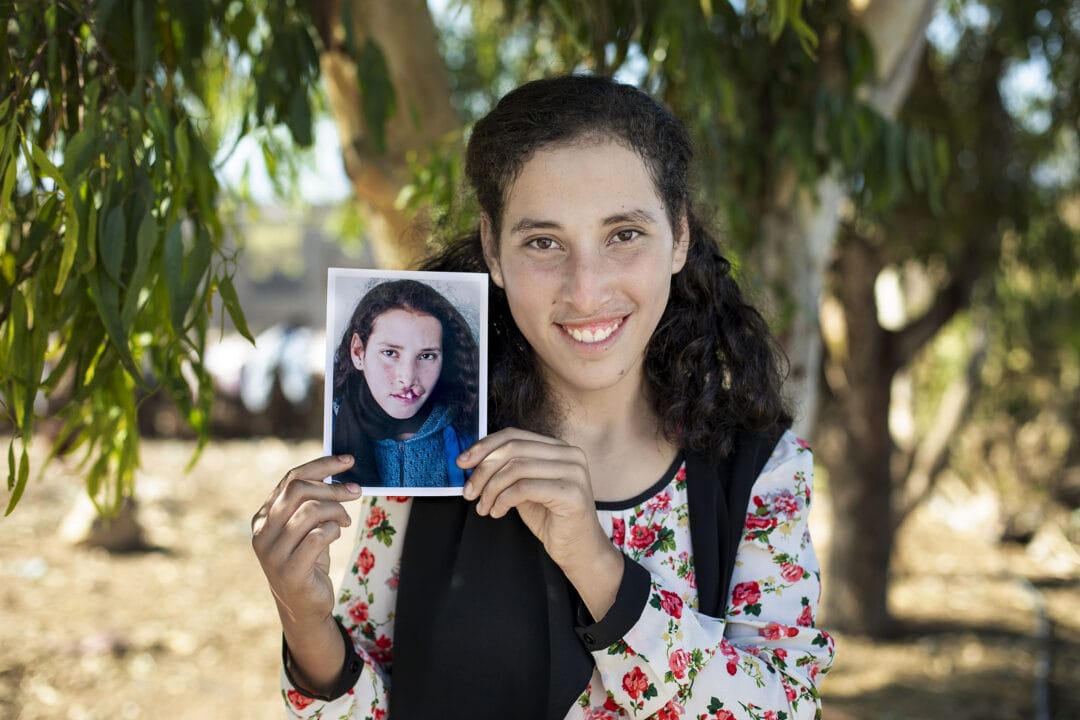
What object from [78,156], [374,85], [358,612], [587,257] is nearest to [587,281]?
[587,257]

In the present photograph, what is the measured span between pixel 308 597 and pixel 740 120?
223 centimetres

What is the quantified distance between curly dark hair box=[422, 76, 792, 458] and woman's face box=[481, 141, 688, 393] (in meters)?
0.04

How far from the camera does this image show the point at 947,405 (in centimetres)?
657

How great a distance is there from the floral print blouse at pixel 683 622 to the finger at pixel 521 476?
0.21m

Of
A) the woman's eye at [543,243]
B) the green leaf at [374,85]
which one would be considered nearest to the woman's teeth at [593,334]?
the woman's eye at [543,243]

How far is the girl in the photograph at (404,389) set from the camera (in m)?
1.48

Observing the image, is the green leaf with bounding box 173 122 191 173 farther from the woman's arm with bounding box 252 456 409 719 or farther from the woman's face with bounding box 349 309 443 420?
the woman's arm with bounding box 252 456 409 719

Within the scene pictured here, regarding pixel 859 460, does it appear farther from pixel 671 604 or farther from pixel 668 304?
pixel 671 604

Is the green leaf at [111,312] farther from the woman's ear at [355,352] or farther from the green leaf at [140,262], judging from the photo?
the woman's ear at [355,352]

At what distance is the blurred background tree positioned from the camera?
1.71m

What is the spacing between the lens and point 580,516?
56.9 inches

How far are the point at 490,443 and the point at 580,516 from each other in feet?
0.52

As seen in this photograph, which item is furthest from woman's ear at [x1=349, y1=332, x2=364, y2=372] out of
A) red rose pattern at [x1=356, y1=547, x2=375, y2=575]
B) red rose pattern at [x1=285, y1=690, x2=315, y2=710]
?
red rose pattern at [x1=285, y1=690, x2=315, y2=710]

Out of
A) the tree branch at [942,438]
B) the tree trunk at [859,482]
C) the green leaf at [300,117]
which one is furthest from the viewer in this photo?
A: the tree branch at [942,438]
